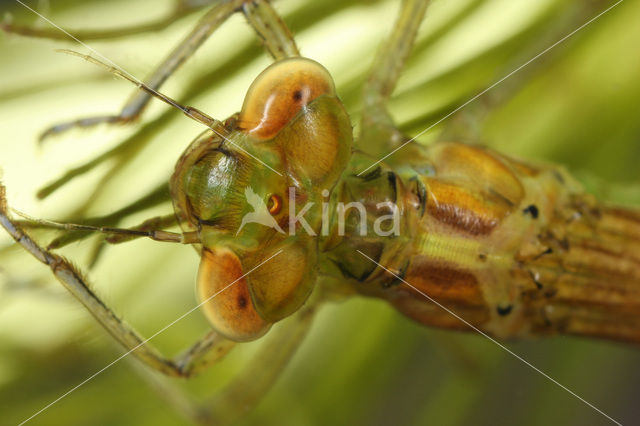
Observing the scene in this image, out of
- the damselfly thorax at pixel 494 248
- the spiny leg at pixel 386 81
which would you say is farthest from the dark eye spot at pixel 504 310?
the spiny leg at pixel 386 81

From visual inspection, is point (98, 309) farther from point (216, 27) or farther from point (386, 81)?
point (386, 81)

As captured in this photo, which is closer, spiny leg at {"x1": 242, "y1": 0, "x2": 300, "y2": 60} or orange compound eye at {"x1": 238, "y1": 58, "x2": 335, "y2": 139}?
orange compound eye at {"x1": 238, "y1": 58, "x2": 335, "y2": 139}

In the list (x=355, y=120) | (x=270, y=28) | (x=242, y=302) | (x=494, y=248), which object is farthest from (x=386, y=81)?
(x=242, y=302)

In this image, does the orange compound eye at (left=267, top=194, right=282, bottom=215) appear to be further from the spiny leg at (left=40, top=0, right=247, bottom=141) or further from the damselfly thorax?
the spiny leg at (left=40, top=0, right=247, bottom=141)

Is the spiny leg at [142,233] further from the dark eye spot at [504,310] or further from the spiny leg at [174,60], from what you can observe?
the dark eye spot at [504,310]

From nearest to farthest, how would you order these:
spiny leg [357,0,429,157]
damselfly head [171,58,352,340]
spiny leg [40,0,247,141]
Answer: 1. damselfly head [171,58,352,340]
2. spiny leg [40,0,247,141]
3. spiny leg [357,0,429,157]

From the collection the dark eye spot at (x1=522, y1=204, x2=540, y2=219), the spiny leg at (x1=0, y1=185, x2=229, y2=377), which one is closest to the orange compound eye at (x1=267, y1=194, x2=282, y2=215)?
the spiny leg at (x1=0, y1=185, x2=229, y2=377)

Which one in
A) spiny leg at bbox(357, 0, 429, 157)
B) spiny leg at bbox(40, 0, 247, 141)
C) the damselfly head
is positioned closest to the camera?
the damselfly head
